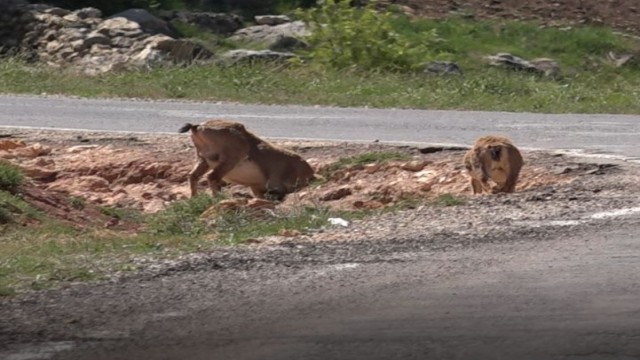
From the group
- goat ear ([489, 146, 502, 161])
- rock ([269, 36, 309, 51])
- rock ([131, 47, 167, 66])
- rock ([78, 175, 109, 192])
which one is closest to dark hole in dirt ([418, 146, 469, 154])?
goat ear ([489, 146, 502, 161])

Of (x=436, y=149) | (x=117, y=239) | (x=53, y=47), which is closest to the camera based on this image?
(x=117, y=239)

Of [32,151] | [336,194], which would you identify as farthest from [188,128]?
[32,151]

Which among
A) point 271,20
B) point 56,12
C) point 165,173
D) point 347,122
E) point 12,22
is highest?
point 271,20

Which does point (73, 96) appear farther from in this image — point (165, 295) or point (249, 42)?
point (165, 295)

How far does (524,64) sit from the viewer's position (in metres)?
27.8

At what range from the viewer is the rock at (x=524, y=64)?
27.3 meters

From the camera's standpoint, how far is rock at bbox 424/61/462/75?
81.9 feet

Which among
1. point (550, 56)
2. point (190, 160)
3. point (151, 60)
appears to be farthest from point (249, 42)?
point (190, 160)

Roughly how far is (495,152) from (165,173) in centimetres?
419

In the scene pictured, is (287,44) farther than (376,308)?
Yes

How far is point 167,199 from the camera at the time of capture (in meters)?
15.0

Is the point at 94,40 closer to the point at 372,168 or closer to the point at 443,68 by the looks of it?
the point at 443,68

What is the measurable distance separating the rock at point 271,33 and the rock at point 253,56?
1561 millimetres

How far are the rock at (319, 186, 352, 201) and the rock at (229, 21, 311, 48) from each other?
12.8m
